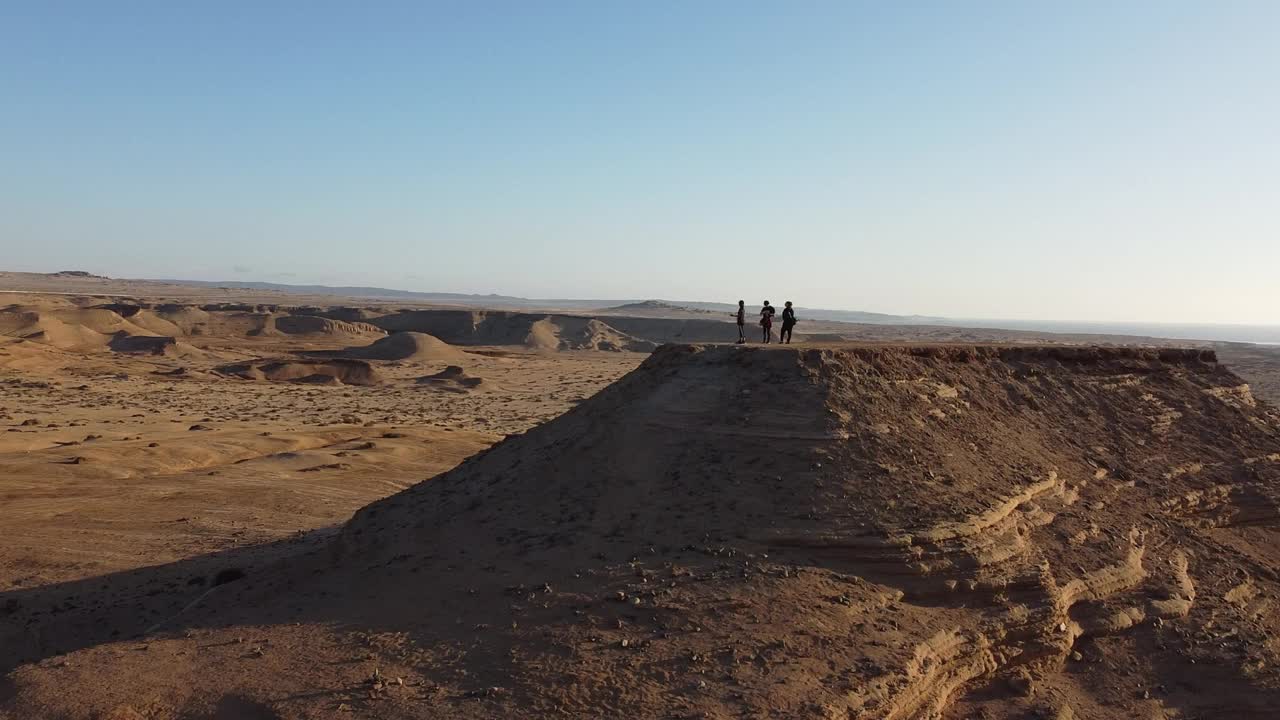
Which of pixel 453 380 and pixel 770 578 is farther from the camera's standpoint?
pixel 453 380

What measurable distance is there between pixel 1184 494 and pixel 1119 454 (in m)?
0.77

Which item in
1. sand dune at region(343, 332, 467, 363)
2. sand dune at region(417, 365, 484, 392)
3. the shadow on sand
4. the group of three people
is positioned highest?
the group of three people

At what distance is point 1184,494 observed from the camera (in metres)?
10.1

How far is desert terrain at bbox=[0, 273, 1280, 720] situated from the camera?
6.05 m

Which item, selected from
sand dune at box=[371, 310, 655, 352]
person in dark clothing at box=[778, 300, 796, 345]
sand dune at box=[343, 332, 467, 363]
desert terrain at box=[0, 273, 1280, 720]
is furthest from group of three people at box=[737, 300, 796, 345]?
sand dune at box=[371, 310, 655, 352]

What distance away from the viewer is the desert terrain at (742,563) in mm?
6055

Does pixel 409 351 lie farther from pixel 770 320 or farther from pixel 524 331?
pixel 770 320

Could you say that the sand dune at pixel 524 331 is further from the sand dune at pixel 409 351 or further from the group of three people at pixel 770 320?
the group of three people at pixel 770 320

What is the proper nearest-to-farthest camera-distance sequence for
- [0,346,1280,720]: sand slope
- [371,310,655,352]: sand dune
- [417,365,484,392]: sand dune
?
[0,346,1280,720]: sand slope, [417,365,484,392]: sand dune, [371,310,655,352]: sand dune

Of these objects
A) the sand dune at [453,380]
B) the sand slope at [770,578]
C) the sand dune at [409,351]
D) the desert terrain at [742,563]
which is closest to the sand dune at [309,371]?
the sand dune at [453,380]

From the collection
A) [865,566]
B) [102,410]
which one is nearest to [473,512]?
[865,566]

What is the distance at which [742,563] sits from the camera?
711cm

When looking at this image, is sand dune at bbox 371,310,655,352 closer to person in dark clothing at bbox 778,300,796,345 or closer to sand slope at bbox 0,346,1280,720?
person in dark clothing at bbox 778,300,796,345

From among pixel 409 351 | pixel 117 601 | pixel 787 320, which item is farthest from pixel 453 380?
pixel 117 601
